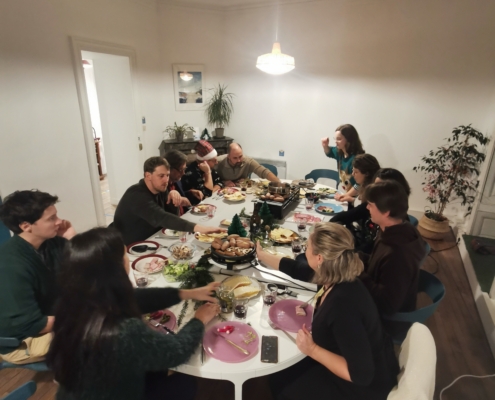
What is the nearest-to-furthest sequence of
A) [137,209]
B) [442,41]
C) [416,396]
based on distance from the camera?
1. [416,396]
2. [137,209]
3. [442,41]

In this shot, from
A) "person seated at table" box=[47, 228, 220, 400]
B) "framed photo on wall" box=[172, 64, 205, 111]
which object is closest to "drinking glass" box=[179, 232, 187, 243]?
"person seated at table" box=[47, 228, 220, 400]

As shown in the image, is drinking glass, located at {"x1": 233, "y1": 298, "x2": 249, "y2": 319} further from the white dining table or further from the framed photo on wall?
the framed photo on wall

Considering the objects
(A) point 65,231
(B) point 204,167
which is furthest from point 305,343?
(B) point 204,167

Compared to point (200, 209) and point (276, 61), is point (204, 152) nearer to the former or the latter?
point (200, 209)

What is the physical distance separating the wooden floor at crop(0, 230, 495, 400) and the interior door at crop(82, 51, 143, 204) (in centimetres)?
328

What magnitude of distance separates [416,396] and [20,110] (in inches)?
150

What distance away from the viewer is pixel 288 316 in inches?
59.1

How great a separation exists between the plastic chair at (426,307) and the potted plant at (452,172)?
2.54 metres

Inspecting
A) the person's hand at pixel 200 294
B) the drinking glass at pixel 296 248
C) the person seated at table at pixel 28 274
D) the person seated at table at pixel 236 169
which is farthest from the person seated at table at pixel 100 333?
the person seated at table at pixel 236 169

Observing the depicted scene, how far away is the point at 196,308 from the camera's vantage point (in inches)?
60.3

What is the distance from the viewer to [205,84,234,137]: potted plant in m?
5.19

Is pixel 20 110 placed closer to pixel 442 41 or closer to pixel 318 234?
pixel 318 234

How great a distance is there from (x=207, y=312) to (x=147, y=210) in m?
1.09

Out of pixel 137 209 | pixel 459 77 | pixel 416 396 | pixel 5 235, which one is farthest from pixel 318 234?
pixel 459 77
